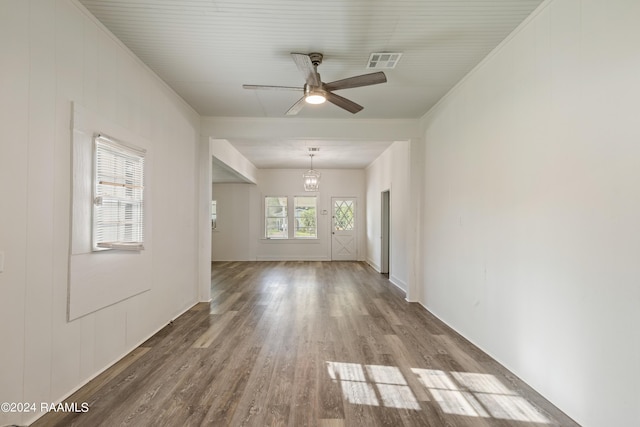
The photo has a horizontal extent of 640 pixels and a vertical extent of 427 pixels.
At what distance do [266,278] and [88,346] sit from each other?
4612 mm

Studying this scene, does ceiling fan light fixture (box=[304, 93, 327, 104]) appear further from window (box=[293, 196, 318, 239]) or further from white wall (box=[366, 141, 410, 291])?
window (box=[293, 196, 318, 239])

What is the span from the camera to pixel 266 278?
279 inches

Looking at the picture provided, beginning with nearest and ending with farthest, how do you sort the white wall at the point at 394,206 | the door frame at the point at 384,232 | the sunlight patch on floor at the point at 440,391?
the sunlight patch on floor at the point at 440,391, the white wall at the point at 394,206, the door frame at the point at 384,232

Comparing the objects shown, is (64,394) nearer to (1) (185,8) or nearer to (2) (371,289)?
(1) (185,8)

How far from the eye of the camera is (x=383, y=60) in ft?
10.5

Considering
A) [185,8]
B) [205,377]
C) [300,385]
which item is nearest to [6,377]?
[205,377]

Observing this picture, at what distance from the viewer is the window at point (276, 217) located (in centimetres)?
1002

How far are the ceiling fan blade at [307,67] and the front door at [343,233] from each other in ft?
23.0

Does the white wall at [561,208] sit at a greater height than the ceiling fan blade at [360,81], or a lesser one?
lesser

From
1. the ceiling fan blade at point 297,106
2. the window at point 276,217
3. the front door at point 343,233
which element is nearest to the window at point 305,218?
the window at point 276,217

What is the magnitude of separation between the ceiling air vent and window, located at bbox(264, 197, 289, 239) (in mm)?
7004

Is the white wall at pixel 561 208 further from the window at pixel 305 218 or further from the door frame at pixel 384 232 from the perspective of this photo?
the window at pixel 305 218

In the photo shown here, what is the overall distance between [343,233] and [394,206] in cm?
350

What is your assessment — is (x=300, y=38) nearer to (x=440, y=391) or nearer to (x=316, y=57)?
(x=316, y=57)
